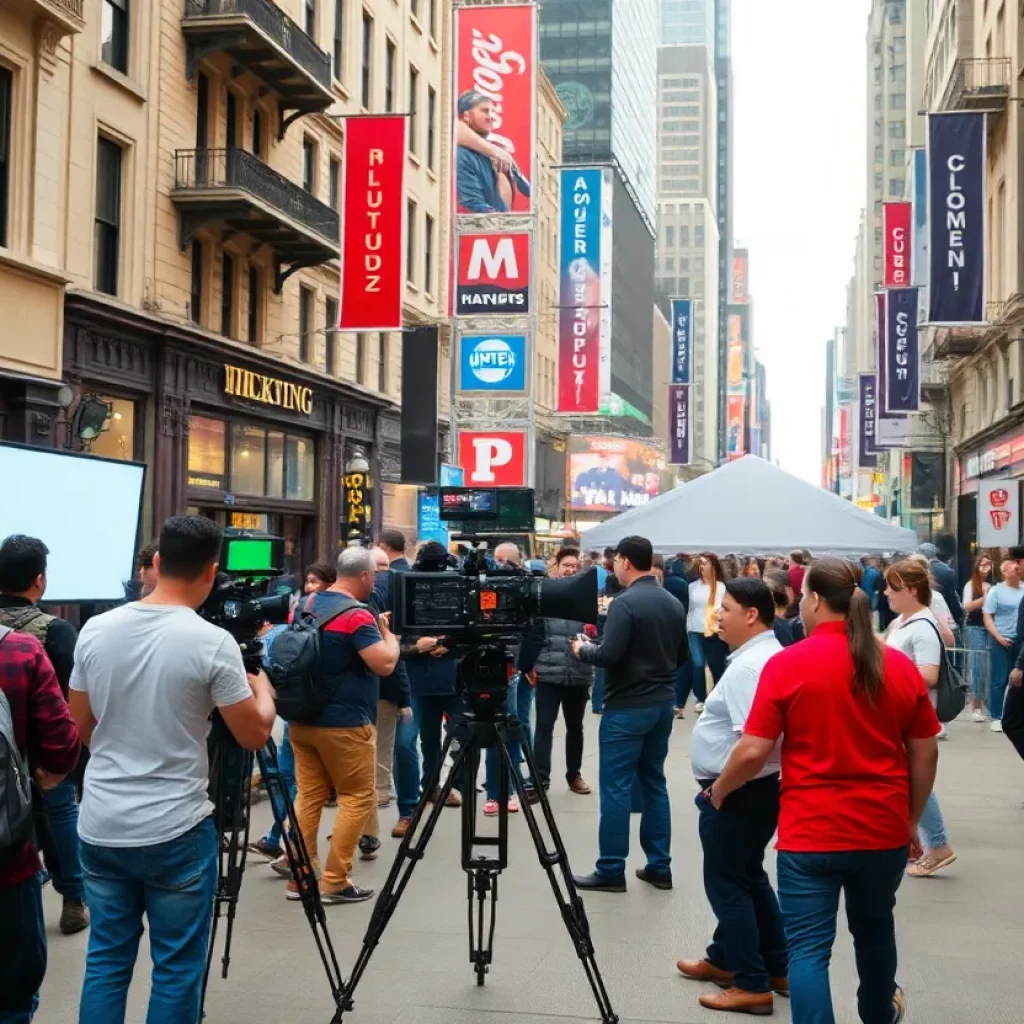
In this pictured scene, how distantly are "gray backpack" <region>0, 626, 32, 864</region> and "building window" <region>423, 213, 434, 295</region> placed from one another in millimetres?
31633

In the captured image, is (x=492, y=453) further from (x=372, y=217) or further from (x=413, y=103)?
(x=413, y=103)

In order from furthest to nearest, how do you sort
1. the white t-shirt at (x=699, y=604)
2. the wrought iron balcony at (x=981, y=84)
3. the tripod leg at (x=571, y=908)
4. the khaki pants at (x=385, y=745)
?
1. the wrought iron balcony at (x=981, y=84)
2. the white t-shirt at (x=699, y=604)
3. the khaki pants at (x=385, y=745)
4. the tripod leg at (x=571, y=908)

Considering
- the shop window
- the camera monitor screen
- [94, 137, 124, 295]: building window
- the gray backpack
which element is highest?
[94, 137, 124, 295]: building window

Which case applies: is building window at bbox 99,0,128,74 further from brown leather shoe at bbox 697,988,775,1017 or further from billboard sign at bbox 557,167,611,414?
brown leather shoe at bbox 697,988,775,1017

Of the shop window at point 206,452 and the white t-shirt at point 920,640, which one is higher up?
Result: the shop window at point 206,452

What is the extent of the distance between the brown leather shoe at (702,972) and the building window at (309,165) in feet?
76.9

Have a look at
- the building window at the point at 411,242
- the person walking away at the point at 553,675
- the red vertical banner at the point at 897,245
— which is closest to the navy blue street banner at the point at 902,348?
the red vertical banner at the point at 897,245

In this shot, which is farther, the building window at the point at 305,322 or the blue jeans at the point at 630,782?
the building window at the point at 305,322

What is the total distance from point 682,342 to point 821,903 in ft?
211

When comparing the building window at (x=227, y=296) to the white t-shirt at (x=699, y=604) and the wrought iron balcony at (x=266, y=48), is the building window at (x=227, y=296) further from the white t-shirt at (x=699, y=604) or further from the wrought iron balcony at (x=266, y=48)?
the white t-shirt at (x=699, y=604)

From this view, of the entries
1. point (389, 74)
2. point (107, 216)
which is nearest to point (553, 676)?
point (107, 216)

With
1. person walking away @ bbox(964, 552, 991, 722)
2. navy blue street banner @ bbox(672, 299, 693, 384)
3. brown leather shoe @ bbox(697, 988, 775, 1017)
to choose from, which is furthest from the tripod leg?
navy blue street banner @ bbox(672, 299, 693, 384)

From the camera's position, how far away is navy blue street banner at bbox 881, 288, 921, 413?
33.6m

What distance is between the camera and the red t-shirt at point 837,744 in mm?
4348
